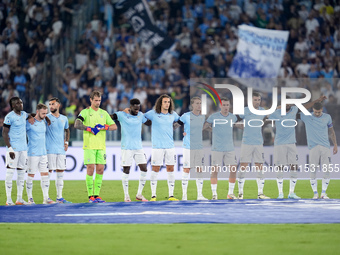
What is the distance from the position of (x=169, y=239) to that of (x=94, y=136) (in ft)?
16.5

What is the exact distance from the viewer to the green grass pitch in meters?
7.63

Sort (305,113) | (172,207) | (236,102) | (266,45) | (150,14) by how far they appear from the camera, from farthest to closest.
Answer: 1. (150,14)
2. (266,45)
3. (236,102)
4. (305,113)
5. (172,207)

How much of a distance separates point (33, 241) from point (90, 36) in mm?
15885

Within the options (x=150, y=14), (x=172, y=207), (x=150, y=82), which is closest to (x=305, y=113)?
(x=172, y=207)

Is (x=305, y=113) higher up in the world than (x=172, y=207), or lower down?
higher up

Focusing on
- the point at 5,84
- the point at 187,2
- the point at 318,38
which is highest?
the point at 187,2

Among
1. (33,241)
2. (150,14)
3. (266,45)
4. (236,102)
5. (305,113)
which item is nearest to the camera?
(33,241)

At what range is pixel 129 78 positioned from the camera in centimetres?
2258

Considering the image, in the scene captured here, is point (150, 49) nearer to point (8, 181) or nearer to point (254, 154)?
point (254, 154)

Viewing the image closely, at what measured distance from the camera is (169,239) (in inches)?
330

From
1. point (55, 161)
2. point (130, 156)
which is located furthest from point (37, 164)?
point (130, 156)

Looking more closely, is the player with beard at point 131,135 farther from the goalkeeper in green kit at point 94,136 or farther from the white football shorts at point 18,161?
the white football shorts at point 18,161

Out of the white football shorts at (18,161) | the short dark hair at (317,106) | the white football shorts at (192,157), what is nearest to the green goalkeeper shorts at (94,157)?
the white football shorts at (18,161)

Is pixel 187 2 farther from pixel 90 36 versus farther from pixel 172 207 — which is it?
pixel 172 207
